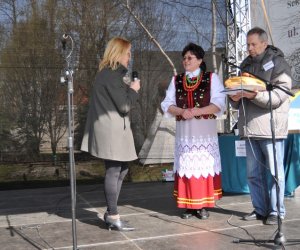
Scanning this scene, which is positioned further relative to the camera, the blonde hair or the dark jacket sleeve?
the blonde hair

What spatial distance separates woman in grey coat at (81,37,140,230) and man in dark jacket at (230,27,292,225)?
3.23 ft

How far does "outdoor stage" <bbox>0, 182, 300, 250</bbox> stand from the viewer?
3.51 m

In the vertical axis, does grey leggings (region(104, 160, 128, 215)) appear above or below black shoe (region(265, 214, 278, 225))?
above

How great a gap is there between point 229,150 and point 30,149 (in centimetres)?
333

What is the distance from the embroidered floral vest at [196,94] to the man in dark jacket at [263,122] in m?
0.29

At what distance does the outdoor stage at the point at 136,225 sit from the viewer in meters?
3.51

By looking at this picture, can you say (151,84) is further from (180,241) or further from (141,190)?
(180,241)

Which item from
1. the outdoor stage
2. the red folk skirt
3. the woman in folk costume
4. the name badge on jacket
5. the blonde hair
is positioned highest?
the blonde hair

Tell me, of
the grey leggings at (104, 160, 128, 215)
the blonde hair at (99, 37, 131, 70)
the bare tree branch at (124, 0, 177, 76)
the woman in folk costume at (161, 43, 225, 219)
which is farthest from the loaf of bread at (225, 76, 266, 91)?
the bare tree branch at (124, 0, 177, 76)

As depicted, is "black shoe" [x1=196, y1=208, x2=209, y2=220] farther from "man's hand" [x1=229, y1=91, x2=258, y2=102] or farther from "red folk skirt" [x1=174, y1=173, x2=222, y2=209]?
"man's hand" [x1=229, y1=91, x2=258, y2=102]

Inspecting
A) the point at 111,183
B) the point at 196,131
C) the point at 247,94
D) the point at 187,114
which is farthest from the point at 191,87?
the point at 111,183

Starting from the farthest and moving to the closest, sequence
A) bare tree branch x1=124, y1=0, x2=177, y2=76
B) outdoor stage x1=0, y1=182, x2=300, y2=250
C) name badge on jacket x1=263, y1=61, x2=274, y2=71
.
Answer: bare tree branch x1=124, y1=0, x2=177, y2=76 → name badge on jacket x1=263, y1=61, x2=274, y2=71 → outdoor stage x1=0, y1=182, x2=300, y2=250

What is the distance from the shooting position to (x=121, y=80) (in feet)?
12.5

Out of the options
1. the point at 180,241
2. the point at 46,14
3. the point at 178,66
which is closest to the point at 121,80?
the point at 180,241
